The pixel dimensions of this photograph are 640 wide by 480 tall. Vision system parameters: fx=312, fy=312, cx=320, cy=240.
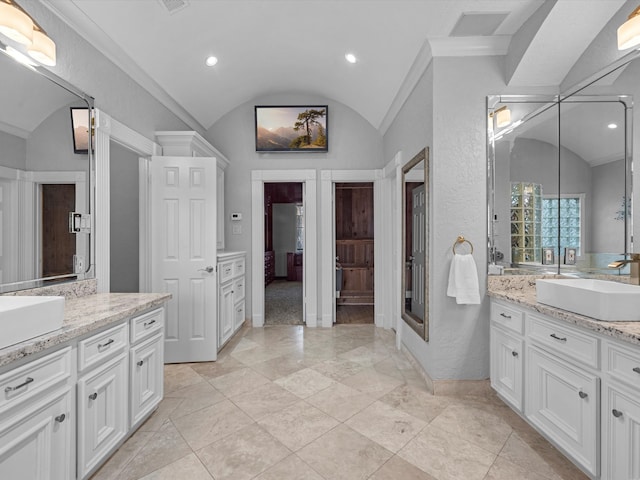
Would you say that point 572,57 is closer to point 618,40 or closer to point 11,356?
point 618,40

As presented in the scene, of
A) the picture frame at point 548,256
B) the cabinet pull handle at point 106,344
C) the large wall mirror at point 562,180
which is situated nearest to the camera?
the cabinet pull handle at point 106,344

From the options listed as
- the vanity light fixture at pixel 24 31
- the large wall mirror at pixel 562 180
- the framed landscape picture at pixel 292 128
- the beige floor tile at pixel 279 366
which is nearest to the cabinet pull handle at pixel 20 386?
the vanity light fixture at pixel 24 31

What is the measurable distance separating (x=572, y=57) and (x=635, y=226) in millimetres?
1234

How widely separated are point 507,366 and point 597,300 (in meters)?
0.87

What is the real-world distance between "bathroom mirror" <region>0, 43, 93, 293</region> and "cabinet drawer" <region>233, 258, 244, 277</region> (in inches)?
66.9

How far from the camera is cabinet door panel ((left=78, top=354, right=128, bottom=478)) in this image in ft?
4.76

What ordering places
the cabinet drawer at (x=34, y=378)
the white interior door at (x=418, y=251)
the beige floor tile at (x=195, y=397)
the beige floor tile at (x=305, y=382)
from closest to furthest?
the cabinet drawer at (x=34, y=378), the beige floor tile at (x=195, y=397), the beige floor tile at (x=305, y=382), the white interior door at (x=418, y=251)

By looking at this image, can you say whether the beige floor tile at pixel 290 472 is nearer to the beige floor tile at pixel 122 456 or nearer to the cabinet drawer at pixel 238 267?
the beige floor tile at pixel 122 456

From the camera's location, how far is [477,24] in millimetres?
2186

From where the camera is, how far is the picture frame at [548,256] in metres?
2.32

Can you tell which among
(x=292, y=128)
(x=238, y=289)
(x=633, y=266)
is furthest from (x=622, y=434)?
(x=292, y=128)

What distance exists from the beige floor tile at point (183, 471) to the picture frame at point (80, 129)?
6.58 ft

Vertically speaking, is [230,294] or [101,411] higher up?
[230,294]

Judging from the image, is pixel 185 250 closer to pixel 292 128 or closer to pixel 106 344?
pixel 106 344
